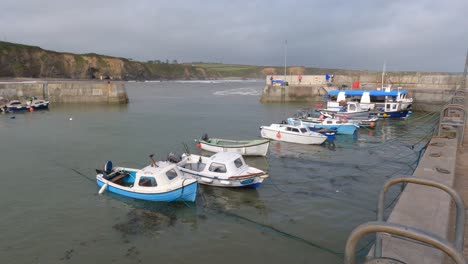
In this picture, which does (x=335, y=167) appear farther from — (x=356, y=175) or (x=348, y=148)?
(x=348, y=148)

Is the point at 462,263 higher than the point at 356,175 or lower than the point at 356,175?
higher

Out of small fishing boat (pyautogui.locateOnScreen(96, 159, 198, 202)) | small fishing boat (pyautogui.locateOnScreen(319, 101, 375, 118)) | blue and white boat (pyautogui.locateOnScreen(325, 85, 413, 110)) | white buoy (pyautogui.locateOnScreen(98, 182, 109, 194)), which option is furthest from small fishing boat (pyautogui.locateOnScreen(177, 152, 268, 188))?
blue and white boat (pyautogui.locateOnScreen(325, 85, 413, 110))

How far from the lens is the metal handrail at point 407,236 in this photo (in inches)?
142

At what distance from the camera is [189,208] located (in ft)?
52.1

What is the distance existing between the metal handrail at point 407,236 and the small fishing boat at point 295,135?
2509 cm

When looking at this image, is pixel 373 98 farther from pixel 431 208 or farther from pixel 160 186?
pixel 431 208

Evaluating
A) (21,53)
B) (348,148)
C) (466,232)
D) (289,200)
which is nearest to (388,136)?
(348,148)

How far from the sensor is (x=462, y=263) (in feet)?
11.7

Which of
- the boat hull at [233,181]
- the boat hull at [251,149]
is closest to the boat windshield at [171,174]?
the boat hull at [233,181]

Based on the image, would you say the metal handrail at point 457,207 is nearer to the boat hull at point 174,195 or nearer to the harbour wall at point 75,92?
the boat hull at point 174,195

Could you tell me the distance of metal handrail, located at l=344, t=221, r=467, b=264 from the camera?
142 inches

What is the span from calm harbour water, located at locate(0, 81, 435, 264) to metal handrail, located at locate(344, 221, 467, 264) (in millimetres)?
7582

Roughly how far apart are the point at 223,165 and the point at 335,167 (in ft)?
28.1

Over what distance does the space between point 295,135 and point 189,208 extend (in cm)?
1574
